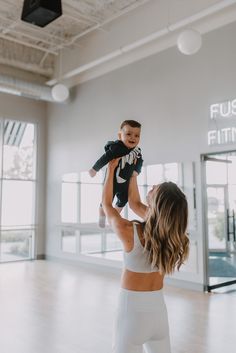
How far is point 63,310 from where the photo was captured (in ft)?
14.6

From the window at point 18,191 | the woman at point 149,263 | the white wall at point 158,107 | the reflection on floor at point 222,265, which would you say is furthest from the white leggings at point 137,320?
the window at point 18,191

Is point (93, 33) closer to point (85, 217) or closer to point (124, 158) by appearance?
point (85, 217)

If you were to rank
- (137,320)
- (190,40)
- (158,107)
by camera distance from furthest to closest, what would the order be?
1. (158,107)
2. (190,40)
3. (137,320)

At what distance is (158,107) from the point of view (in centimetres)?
650

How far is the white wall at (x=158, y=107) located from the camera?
568 cm

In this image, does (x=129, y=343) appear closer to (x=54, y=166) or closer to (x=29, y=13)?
(x=29, y=13)

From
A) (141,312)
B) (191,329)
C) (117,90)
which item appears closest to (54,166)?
(117,90)

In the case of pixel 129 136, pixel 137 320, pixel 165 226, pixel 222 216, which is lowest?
pixel 137 320

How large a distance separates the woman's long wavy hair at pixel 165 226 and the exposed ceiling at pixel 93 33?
4.48 m

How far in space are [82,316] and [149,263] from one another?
3.10 meters

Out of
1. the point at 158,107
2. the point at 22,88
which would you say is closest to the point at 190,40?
the point at 158,107

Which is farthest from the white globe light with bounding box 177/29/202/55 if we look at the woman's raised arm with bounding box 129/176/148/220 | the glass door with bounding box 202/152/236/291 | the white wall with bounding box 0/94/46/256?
the white wall with bounding box 0/94/46/256

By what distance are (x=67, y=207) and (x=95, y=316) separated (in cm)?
452

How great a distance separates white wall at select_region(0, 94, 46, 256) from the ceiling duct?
0.97 meters
